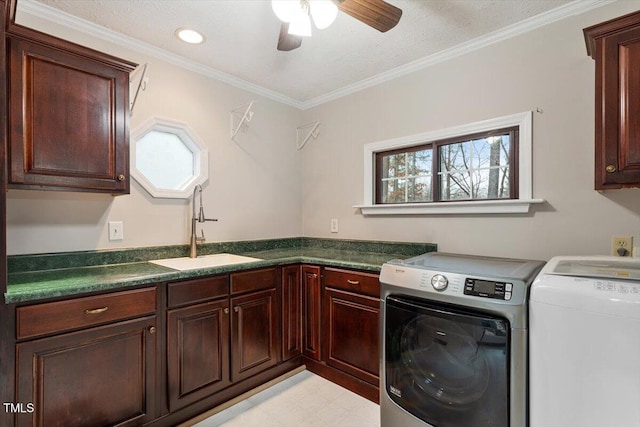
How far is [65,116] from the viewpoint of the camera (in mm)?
1660

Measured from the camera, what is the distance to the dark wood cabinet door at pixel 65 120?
5.01ft

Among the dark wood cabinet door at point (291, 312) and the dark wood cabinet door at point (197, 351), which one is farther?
the dark wood cabinet door at point (291, 312)

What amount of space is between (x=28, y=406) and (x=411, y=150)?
8.82 ft

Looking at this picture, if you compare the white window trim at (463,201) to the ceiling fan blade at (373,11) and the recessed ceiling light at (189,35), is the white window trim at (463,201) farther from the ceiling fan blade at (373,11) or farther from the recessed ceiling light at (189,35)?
the recessed ceiling light at (189,35)

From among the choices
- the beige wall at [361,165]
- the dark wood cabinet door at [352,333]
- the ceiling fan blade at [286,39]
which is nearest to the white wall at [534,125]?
the beige wall at [361,165]

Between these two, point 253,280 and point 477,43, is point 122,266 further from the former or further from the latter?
point 477,43

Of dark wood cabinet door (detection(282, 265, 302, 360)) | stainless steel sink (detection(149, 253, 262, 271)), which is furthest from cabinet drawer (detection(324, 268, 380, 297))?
stainless steel sink (detection(149, 253, 262, 271))

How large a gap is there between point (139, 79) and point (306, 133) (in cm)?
154

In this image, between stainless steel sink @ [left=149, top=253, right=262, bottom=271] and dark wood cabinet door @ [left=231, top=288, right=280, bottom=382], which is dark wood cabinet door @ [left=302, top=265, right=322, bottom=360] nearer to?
dark wood cabinet door @ [left=231, top=288, right=280, bottom=382]

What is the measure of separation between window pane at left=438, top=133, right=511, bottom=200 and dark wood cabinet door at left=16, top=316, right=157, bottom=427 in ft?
7.03

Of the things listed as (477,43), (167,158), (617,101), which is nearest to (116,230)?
(167,158)

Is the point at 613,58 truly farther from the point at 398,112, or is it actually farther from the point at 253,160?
the point at 253,160

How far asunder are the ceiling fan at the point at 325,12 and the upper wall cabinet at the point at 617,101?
3.18 ft

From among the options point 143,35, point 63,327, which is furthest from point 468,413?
point 143,35
